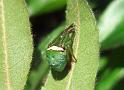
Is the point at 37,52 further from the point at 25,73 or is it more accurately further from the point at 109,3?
the point at 109,3

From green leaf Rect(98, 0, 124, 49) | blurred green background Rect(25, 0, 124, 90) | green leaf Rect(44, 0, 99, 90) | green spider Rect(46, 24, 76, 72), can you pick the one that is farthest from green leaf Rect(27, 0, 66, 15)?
green leaf Rect(44, 0, 99, 90)

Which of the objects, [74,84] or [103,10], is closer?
[74,84]

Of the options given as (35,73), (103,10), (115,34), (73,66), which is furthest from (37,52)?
(103,10)

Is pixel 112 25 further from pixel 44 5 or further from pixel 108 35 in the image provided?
pixel 44 5

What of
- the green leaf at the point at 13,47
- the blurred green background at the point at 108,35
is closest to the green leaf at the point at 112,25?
the blurred green background at the point at 108,35

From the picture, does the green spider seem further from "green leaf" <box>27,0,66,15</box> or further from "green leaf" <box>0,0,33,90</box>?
"green leaf" <box>27,0,66,15</box>

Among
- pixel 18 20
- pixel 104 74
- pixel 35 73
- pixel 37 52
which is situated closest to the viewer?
pixel 18 20

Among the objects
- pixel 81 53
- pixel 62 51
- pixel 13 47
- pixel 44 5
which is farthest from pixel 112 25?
pixel 13 47
